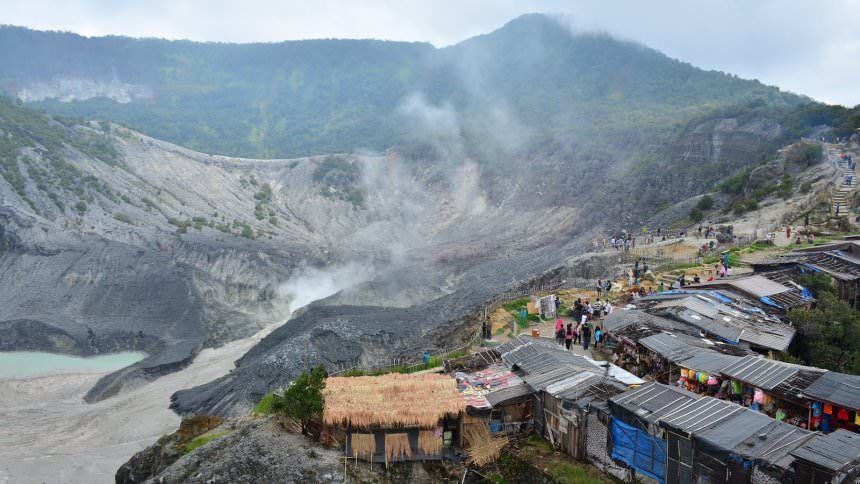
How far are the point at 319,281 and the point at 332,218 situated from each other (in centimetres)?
2029

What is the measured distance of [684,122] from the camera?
74.8 m

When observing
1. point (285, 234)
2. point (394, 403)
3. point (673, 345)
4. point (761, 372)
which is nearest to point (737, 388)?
point (761, 372)

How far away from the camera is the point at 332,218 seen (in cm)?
7450

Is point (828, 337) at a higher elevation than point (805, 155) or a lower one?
lower

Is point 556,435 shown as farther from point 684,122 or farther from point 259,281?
point 684,122

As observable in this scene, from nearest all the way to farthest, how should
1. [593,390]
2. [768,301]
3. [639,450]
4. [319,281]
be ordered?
1. [639,450]
2. [593,390]
3. [768,301]
4. [319,281]

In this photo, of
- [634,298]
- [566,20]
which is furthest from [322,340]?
[566,20]

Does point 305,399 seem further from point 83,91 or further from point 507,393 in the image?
point 83,91

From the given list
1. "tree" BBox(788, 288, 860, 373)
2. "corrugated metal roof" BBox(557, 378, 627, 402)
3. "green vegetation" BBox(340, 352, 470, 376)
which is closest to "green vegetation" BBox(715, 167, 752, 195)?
"tree" BBox(788, 288, 860, 373)

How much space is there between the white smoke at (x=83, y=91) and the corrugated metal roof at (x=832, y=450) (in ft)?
477

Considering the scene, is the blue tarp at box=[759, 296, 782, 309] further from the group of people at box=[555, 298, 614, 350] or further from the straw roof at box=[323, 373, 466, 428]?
the straw roof at box=[323, 373, 466, 428]

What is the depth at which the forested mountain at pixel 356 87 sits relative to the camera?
95875 millimetres

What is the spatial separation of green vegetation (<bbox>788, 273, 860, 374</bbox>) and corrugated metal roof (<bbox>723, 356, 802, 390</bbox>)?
13.5 ft

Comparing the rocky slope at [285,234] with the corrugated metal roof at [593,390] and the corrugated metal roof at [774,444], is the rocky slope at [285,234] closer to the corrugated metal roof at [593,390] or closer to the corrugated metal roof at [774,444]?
the corrugated metal roof at [593,390]
